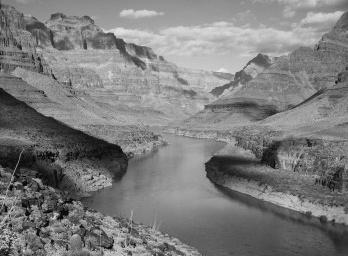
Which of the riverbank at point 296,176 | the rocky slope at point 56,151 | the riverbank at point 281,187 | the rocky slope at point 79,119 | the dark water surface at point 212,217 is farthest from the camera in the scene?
the rocky slope at point 79,119

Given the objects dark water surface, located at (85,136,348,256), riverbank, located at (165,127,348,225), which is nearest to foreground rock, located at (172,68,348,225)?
riverbank, located at (165,127,348,225)

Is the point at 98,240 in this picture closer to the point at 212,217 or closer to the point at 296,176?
the point at 212,217

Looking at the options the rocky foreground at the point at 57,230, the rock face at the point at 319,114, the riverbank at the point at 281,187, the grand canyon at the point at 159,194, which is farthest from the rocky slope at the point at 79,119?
the rocky foreground at the point at 57,230

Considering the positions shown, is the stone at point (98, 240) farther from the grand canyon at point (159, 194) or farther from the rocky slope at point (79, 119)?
the rocky slope at point (79, 119)

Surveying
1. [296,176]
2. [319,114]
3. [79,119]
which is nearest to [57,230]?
[296,176]

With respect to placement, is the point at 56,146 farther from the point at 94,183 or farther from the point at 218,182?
the point at 218,182

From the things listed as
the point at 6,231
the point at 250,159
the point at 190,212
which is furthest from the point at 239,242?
the point at 250,159
